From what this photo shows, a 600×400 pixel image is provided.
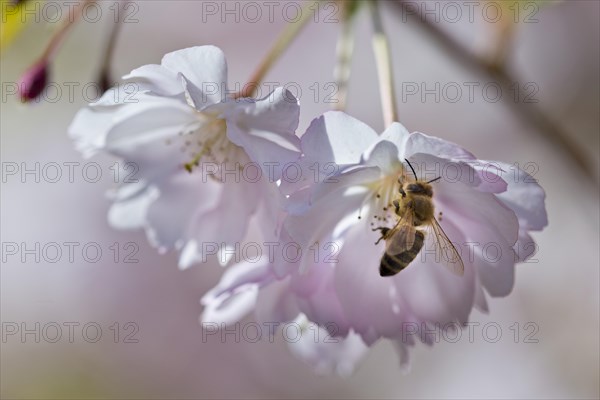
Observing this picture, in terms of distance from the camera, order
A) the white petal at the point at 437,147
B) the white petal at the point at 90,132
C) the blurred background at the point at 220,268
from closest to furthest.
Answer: the white petal at the point at 437,147, the white petal at the point at 90,132, the blurred background at the point at 220,268

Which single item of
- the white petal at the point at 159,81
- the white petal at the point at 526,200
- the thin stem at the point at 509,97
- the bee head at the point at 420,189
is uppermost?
the white petal at the point at 159,81

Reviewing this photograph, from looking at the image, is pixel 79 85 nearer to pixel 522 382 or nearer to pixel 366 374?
pixel 366 374

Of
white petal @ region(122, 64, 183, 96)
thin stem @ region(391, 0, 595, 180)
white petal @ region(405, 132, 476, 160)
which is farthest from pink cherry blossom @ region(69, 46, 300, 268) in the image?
thin stem @ region(391, 0, 595, 180)

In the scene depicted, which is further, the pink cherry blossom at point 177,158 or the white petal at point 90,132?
the white petal at point 90,132

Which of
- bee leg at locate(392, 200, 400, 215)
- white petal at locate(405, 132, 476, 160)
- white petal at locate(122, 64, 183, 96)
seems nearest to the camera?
white petal at locate(405, 132, 476, 160)

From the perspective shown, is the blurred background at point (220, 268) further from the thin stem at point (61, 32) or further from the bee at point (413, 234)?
the bee at point (413, 234)

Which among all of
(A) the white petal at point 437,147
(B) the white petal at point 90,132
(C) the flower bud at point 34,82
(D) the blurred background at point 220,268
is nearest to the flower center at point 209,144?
(B) the white petal at point 90,132

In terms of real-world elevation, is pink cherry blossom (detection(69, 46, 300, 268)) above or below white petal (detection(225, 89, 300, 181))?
below

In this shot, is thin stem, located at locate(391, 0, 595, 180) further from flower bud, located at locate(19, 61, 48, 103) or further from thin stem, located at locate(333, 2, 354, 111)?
flower bud, located at locate(19, 61, 48, 103)
